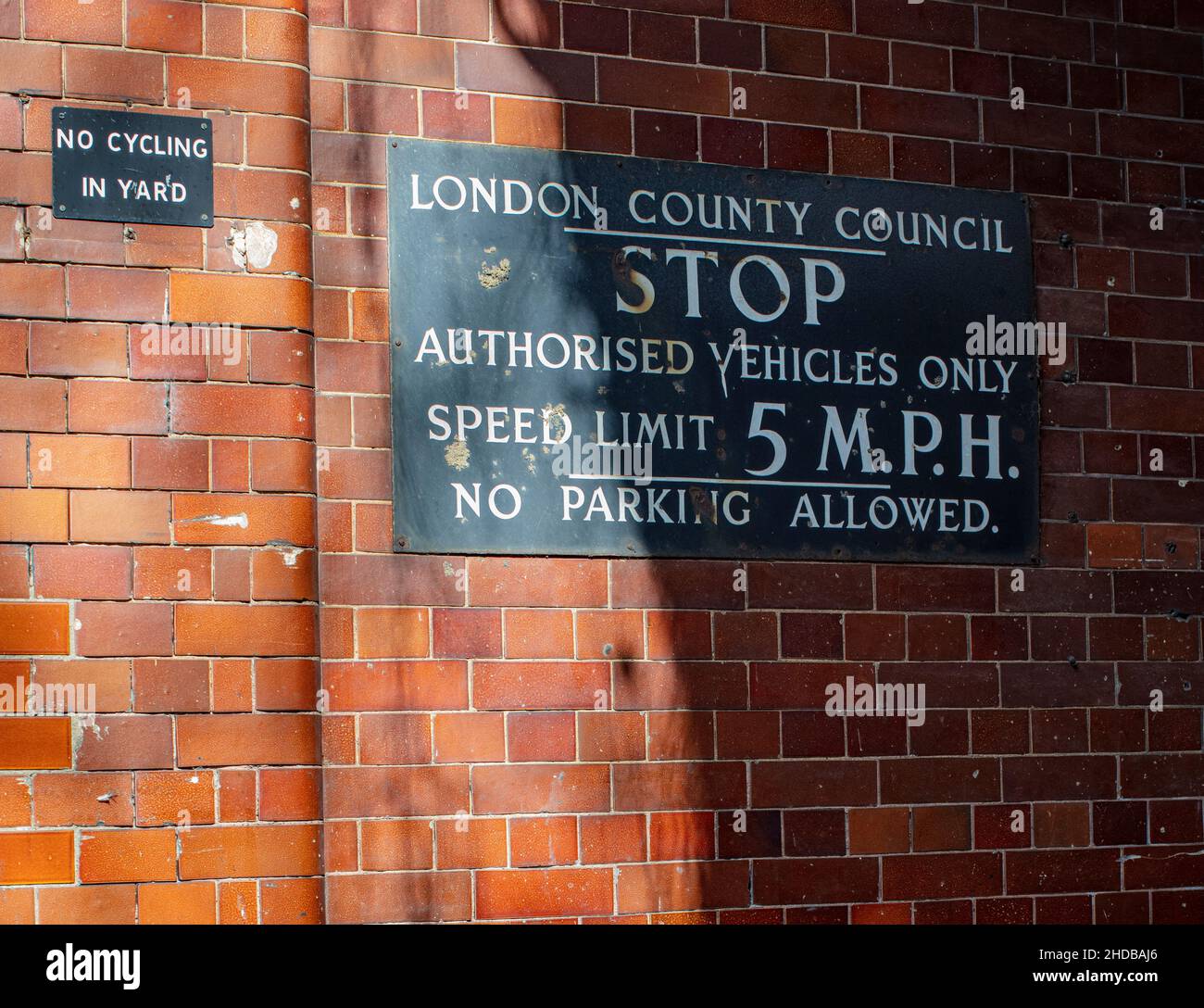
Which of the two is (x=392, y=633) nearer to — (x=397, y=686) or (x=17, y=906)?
(x=397, y=686)

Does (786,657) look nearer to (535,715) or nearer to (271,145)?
(535,715)

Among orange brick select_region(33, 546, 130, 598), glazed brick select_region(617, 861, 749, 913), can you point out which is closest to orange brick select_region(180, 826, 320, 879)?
orange brick select_region(33, 546, 130, 598)

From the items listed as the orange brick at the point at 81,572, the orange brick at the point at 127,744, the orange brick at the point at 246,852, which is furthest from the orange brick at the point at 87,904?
the orange brick at the point at 81,572

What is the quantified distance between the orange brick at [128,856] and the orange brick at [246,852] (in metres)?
0.03

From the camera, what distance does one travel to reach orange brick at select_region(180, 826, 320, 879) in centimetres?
343

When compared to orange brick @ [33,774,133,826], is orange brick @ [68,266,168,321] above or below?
above

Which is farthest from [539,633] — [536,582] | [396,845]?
[396,845]

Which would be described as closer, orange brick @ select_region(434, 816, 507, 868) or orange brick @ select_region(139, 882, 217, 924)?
orange brick @ select_region(139, 882, 217, 924)

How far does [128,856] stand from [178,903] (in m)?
0.15

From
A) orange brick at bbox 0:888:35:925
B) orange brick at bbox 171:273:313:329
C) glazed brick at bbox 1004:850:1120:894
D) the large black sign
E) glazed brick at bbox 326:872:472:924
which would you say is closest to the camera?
orange brick at bbox 0:888:35:925

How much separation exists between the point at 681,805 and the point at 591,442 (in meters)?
0.94

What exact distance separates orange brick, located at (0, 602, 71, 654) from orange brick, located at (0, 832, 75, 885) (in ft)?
1.32

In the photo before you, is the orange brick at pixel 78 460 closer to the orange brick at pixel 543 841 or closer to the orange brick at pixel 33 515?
the orange brick at pixel 33 515

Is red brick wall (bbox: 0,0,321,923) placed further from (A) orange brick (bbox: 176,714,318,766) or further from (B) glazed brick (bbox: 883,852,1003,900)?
(B) glazed brick (bbox: 883,852,1003,900)
